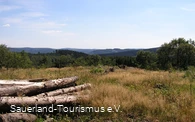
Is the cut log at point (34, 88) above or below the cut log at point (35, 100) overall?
above

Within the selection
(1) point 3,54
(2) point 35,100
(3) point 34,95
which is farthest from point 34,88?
(1) point 3,54

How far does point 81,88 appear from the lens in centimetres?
880

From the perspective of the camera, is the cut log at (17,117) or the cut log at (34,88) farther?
the cut log at (34,88)

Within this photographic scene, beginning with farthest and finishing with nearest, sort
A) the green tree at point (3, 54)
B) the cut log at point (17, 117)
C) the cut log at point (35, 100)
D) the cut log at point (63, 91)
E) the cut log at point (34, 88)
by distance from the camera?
1. the green tree at point (3, 54)
2. the cut log at point (63, 91)
3. the cut log at point (34, 88)
4. the cut log at point (35, 100)
5. the cut log at point (17, 117)

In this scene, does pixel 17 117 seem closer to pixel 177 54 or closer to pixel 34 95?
pixel 34 95

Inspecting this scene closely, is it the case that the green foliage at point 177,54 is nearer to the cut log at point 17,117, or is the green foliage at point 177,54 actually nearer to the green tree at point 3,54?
the green tree at point 3,54

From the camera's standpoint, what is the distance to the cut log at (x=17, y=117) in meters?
5.45

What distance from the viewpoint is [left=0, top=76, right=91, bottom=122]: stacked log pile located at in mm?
6005

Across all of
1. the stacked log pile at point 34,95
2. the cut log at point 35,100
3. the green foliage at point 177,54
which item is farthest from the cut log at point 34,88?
the green foliage at point 177,54

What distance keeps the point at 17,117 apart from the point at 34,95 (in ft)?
6.53

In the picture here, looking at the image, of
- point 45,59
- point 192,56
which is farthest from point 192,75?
point 45,59

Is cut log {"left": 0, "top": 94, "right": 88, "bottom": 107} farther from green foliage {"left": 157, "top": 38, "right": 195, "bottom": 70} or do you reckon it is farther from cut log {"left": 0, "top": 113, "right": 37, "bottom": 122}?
green foliage {"left": 157, "top": 38, "right": 195, "bottom": 70}

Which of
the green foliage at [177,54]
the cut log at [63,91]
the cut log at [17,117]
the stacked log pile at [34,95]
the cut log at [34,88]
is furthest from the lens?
the green foliage at [177,54]

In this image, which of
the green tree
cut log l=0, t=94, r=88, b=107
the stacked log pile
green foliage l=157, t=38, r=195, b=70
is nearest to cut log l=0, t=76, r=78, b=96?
the stacked log pile
